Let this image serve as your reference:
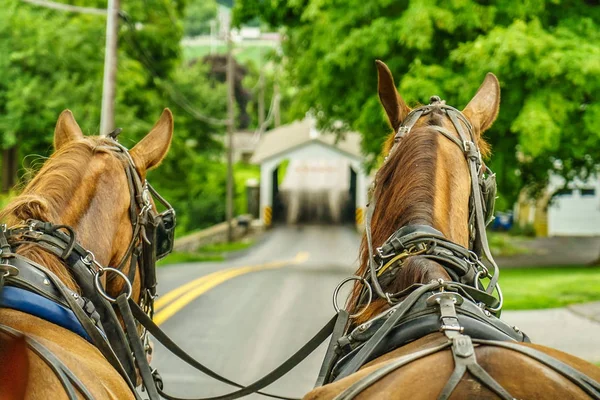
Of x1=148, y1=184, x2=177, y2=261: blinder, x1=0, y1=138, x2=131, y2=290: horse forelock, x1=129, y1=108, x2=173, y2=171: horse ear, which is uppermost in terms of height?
x1=129, y1=108, x2=173, y2=171: horse ear

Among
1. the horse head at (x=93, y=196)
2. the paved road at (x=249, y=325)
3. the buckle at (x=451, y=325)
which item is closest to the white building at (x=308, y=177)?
the paved road at (x=249, y=325)

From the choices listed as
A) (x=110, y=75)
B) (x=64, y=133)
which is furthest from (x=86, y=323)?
(x=110, y=75)

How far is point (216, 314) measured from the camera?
581 inches

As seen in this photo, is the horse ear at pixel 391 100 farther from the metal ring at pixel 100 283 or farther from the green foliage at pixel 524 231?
the green foliage at pixel 524 231

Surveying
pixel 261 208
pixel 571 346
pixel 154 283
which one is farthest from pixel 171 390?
pixel 261 208

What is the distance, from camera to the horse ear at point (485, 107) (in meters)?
4.67

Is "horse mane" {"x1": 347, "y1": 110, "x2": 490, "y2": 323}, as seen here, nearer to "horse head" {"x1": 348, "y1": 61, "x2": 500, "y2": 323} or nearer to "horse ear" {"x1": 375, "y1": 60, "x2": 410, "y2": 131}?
"horse head" {"x1": 348, "y1": 61, "x2": 500, "y2": 323}

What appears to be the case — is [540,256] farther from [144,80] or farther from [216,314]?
[216,314]

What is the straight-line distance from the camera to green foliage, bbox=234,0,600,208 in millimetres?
17547

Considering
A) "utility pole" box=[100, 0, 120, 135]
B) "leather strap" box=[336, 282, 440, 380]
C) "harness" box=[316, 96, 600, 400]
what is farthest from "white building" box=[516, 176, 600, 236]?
"leather strap" box=[336, 282, 440, 380]

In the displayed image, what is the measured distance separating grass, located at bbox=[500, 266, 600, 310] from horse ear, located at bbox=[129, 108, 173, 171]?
480 inches

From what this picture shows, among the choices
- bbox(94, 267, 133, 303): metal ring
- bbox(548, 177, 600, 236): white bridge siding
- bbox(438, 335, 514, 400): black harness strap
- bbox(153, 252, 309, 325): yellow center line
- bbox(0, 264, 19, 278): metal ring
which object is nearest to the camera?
bbox(438, 335, 514, 400): black harness strap

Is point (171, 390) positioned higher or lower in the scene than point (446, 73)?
lower

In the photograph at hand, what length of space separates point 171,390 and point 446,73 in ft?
36.4
